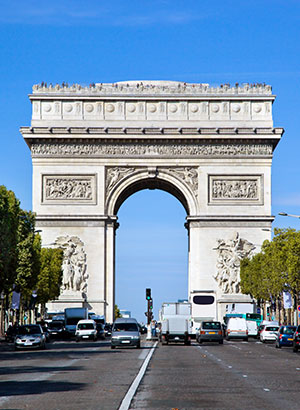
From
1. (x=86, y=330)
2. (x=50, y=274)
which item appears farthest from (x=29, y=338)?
(x=50, y=274)

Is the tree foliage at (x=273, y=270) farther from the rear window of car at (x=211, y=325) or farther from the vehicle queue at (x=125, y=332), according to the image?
the rear window of car at (x=211, y=325)

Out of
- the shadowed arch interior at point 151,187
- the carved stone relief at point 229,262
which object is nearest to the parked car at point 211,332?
the carved stone relief at point 229,262

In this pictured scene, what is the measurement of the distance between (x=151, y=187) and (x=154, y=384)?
69640 millimetres

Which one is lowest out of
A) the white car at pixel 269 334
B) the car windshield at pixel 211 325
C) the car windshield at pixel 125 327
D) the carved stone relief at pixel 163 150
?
the white car at pixel 269 334

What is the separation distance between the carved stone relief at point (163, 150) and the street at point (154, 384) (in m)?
50.3

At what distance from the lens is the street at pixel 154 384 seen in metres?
21.2

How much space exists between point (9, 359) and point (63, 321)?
1447 inches

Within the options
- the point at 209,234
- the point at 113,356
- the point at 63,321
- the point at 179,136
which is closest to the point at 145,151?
the point at 179,136

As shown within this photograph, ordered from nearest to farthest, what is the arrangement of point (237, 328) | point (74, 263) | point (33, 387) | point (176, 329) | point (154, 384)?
point (33, 387)
point (154, 384)
point (176, 329)
point (237, 328)
point (74, 263)

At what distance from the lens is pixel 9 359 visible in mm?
43844

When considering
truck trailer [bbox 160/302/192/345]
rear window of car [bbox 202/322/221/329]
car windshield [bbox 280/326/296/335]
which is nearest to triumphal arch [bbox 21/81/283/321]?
rear window of car [bbox 202/322/221/329]

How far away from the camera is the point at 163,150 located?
90.4m

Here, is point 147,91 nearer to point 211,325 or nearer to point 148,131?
point 148,131

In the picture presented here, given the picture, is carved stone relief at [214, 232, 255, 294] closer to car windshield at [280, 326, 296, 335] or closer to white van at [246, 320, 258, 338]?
white van at [246, 320, 258, 338]
